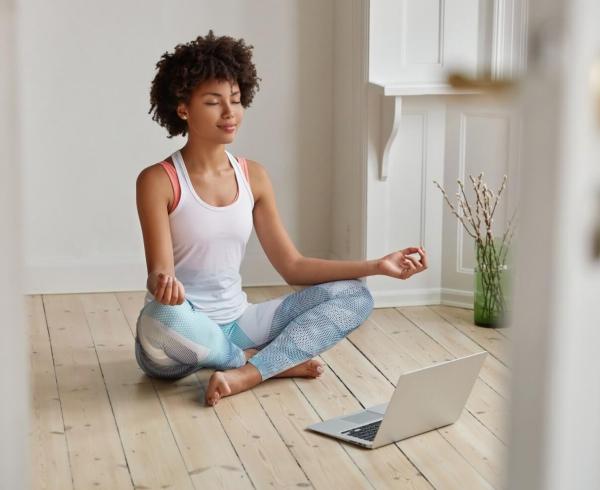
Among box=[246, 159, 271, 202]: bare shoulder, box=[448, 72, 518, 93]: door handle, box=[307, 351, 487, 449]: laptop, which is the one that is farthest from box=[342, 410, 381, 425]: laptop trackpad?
box=[448, 72, 518, 93]: door handle

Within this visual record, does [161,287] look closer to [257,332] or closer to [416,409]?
[257,332]

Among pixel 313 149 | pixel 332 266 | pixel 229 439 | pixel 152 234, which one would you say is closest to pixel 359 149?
pixel 313 149

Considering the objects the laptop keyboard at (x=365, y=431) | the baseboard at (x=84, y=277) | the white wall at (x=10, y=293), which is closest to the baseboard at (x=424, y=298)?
the baseboard at (x=84, y=277)

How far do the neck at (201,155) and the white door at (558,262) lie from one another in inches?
77.8

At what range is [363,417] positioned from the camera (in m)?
2.66

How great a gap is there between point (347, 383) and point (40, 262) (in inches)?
58.2

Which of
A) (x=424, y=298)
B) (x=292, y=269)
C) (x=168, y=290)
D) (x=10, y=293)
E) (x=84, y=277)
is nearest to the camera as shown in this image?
(x=10, y=293)

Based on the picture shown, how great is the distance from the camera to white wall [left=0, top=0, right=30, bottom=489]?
124 centimetres

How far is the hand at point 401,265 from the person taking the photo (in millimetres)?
2828

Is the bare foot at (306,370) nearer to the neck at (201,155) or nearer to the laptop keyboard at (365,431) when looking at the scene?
the laptop keyboard at (365,431)

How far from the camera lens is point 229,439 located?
2.52 m

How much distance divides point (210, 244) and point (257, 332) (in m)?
0.30

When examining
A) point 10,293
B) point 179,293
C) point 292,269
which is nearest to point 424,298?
point 292,269

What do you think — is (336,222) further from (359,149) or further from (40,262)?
(40,262)
